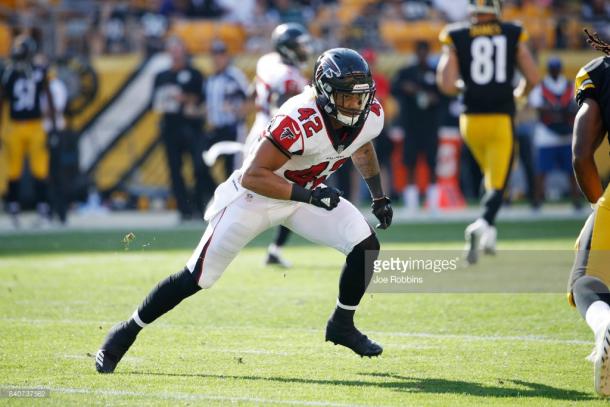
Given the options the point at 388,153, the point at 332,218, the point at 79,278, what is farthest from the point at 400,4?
the point at 332,218

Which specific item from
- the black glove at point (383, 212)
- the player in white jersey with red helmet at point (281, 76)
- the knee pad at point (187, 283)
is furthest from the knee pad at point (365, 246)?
the player in white jersey with red helmet at point (281, 76)

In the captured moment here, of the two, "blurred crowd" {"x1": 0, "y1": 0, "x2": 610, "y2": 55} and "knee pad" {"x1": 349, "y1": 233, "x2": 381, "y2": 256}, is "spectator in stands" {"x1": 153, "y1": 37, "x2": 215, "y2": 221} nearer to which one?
"blurred crowd" {"x1": 0, "y1": 0, "x2": 610, "y2": 55}

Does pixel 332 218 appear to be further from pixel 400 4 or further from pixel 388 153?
pixel 400 4

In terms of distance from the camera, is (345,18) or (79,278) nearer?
(79,278)

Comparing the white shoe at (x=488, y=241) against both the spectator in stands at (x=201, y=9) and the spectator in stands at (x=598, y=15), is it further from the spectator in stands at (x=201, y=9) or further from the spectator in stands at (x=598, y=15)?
the spectator in stands at (x=201, y=9)

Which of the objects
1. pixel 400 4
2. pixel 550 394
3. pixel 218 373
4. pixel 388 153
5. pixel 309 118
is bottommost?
pixel 388 153

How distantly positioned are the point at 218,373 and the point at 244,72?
11870mm

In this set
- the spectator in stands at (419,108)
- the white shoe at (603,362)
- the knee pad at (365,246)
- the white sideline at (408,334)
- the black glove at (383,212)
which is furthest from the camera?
the spectator in stands at (419,108)

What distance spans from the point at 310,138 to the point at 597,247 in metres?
1.48

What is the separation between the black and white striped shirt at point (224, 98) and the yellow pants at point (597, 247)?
10.0 meters

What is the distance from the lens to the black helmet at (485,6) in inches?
387

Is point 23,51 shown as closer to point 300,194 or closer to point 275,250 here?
point 275,250

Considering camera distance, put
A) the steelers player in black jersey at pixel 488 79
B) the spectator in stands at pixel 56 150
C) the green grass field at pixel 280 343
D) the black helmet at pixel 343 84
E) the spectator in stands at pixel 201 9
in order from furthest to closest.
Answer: the spectator in stands at pixel 201 9 → the spectator in stands at pixel 56 150 → the steelers player in black jersey at pixel 488 79 → the black helmet at pixel 343 84 → the green grass field at pixel 280 343

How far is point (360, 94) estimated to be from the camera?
17.7ft
